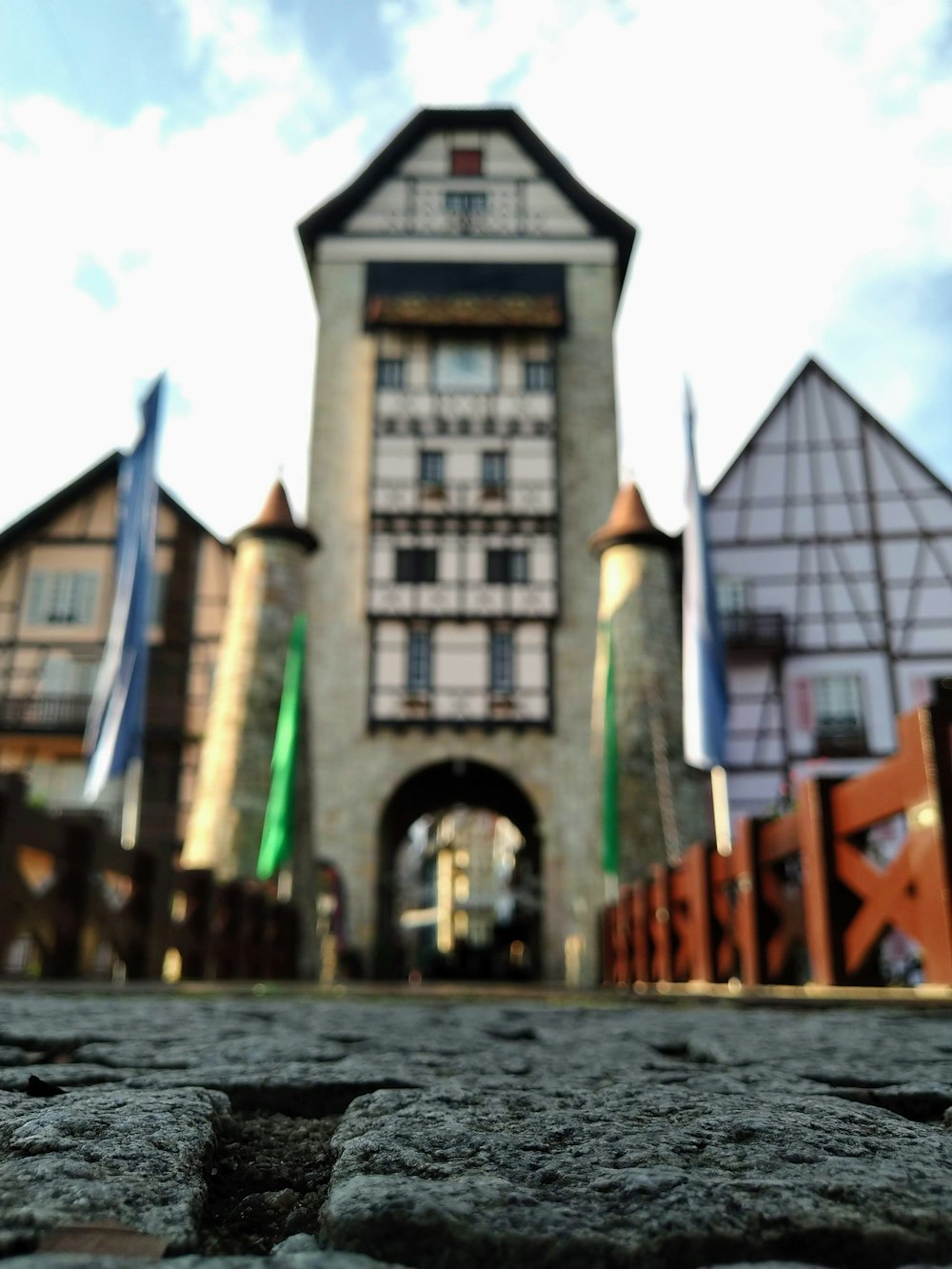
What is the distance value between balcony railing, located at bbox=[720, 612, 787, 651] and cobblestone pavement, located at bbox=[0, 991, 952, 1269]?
806 inches

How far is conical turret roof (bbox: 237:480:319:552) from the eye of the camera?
912 inches

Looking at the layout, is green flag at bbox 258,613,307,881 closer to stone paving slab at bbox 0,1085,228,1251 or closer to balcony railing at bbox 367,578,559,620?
balcony railing at bbox 367,578,559,620

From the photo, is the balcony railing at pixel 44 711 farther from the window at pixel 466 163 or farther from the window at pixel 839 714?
the window at pixel 466 163

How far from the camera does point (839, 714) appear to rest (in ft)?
75.2

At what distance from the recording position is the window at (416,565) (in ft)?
80.7

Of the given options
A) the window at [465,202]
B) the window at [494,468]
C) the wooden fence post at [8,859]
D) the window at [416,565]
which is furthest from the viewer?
the window at [465,202]

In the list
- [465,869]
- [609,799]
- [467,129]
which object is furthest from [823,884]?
[465,869]

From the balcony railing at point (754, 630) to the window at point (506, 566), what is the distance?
4.26m

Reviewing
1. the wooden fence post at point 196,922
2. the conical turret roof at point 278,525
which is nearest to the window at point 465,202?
the conical turret roof at point 278,525

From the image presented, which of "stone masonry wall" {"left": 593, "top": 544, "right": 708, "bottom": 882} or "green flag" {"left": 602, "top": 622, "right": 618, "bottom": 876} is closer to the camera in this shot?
"green flag" {"left": 602, "top": 622, "right": 618, "bottom": 876}

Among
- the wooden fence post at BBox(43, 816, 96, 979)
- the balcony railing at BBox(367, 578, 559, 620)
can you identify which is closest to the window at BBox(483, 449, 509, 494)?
the balcony railing at BBox(367, 578, 559, 620)

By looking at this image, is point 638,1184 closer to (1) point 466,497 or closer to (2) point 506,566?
(2) point 506,566

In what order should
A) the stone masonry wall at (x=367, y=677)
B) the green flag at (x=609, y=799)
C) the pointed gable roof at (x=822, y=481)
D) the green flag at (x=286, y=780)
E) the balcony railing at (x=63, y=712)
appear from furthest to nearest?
the pointed gable roof at (x=822, y=481) < the balcony railing at (x=63, y=712) < the stone masonry wall at (x=367, y=677) < the green flag at (x=609, y=799) < the green flag at (x=286, y=780)

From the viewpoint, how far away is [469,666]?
78.3ft
